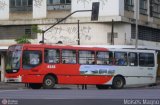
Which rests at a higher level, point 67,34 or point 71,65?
point 67,34

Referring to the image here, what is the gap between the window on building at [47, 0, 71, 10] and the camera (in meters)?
51.3

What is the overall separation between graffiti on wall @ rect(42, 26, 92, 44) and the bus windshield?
19564mm

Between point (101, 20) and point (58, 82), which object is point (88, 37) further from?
point (58, 82)

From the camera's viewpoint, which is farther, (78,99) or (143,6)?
(143,6)

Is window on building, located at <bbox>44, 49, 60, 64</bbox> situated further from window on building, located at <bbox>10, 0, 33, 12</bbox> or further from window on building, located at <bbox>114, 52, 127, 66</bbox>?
window on building, located at <bbox>10, 0, 33, 12</bbox>

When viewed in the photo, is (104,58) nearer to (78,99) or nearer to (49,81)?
(49,81)

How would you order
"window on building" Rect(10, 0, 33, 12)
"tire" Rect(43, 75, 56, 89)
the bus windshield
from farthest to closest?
"window on building" Rect(10, 0, 33, 12) → the bus windshield → "tire" Rect(43, 75, 56, 89)

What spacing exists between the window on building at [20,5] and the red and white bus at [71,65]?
22441mm

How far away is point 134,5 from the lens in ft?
172

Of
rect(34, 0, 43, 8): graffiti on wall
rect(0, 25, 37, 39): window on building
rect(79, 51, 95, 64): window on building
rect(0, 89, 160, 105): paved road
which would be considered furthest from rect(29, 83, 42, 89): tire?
rect(0, 89, 160, 105): paved road

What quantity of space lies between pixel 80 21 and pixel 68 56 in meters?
20.1

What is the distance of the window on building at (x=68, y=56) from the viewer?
1175 inches

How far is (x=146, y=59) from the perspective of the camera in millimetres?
33656

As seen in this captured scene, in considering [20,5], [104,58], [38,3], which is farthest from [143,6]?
[104,58]
